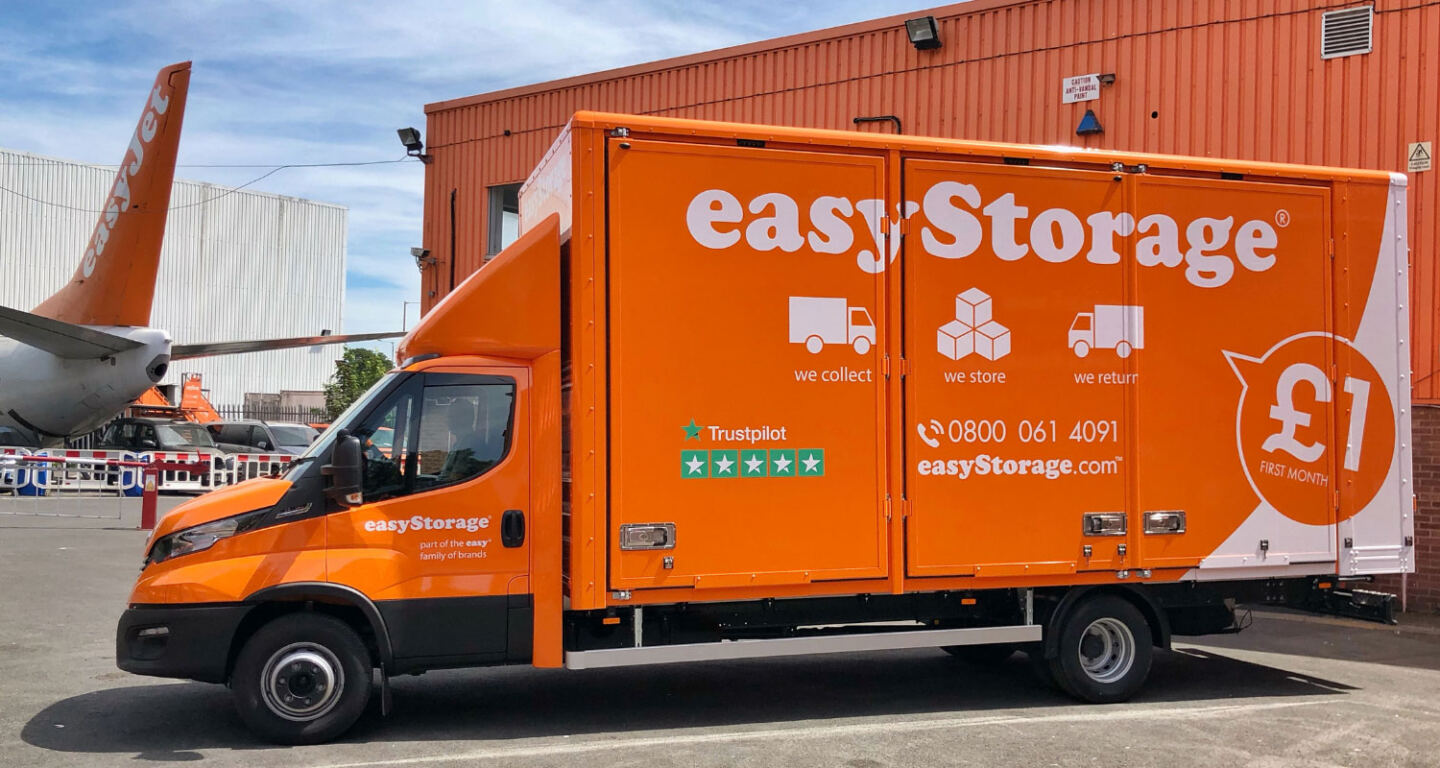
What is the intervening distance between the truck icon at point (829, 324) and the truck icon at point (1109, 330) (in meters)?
1.42

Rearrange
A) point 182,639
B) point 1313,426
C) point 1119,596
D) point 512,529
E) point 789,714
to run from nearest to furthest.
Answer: point 182,639 → point 512,529 → point 789,714 → point 1119,596 → point 1313,426

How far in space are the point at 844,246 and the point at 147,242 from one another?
610 inches

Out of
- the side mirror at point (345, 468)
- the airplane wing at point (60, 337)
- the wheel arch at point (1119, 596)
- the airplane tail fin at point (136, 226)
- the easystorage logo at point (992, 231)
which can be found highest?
the airplane tail fin at point (136, 226)

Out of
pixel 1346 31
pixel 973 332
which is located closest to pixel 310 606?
pixel 973 332

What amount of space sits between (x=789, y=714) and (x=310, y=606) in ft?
9.83

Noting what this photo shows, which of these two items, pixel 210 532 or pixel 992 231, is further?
pixel 992 231

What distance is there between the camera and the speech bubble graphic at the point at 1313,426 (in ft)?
26.1

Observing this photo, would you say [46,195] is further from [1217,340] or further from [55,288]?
[1217,340]

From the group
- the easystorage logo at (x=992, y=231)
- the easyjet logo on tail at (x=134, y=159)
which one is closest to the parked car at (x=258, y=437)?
the easyjet logo on tail at (x=134, y=159)

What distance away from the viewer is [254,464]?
977 inches

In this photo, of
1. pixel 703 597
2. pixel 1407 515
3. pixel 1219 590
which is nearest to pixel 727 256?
pixel 703 597

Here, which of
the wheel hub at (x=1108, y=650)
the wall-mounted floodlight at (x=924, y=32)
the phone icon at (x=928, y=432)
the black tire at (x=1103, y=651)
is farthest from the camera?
the wall-mounted floodlight at (x=924, y=32)

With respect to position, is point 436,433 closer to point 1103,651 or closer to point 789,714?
point 789,714

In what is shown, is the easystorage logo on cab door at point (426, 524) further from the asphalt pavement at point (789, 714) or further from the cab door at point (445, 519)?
the asphalt pavement at point (789, 714)
